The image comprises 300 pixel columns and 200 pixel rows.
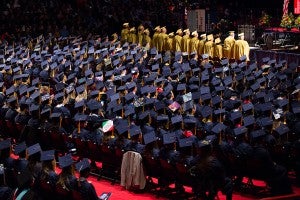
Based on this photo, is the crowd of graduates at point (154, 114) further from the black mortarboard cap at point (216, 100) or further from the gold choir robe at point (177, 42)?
the gold choir robe at point (177, 42)

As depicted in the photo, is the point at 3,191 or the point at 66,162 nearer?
the point at 3,191

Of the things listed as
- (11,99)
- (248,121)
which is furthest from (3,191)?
(11,99)

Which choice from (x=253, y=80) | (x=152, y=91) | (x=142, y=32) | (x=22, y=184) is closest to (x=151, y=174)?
(x=22, y=184)

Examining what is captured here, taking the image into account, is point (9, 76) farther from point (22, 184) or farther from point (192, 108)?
point (22, 184)

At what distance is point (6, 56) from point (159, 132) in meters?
10.9

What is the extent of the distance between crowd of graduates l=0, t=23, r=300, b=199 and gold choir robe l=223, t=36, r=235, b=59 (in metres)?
0.04

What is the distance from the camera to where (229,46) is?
810 inches

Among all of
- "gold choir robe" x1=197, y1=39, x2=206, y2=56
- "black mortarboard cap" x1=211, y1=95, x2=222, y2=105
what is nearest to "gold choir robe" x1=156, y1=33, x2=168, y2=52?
"gold choir robe" x1=197, y1=39, x2=206, y2=56

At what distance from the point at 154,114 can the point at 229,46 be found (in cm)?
844

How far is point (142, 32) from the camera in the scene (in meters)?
23.6

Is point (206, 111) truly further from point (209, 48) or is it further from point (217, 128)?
point (209, 48)

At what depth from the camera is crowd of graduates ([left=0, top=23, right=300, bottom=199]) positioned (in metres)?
9.80

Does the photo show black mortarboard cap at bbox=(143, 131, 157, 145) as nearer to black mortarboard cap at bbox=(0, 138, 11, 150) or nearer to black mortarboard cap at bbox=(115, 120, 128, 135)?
black mortarboard cap at bbox=(115, 120, 128, 135)

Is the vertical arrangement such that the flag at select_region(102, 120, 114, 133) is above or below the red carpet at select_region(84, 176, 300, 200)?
above
